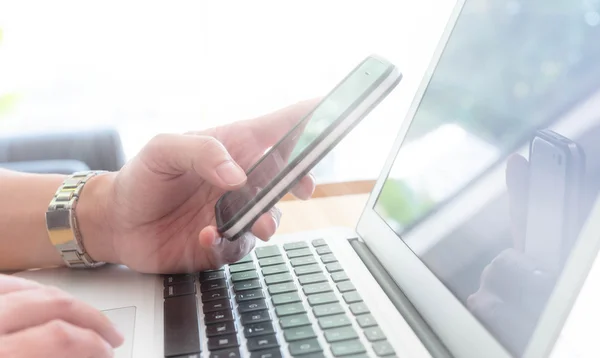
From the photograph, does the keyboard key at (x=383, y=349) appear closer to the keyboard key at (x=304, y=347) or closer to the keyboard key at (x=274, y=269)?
the keyboard key at (x=304, y=347)

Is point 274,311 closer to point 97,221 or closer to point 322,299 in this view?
point 322,299

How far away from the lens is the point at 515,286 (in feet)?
1.21

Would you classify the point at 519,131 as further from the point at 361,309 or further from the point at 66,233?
the point at 66,233

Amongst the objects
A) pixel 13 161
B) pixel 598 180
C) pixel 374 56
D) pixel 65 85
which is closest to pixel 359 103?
pixel 374 56

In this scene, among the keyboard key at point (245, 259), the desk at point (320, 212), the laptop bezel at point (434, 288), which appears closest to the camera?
the laptop bezel at point (434, 288)

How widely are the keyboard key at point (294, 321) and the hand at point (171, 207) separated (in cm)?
10

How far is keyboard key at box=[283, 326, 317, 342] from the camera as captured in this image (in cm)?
41

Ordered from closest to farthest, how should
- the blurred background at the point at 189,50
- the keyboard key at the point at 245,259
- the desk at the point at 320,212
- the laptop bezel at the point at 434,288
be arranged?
1. the laptop bezel at the point at 434,288
2. the keyboard key at the point at 245,259
3. the desk at the point at 320,212
4. the blurred background at the point at 189,50

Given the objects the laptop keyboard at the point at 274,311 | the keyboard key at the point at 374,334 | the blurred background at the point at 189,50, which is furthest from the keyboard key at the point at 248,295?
the blurred background at the point at 189,50

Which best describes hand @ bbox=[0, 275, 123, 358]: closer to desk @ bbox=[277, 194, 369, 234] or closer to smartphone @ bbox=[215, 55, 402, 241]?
smartphone @ bbox=[215, 55, 402, 241]

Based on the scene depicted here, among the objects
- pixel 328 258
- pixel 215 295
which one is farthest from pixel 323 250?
pixel 215 295

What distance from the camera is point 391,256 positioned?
520 mm

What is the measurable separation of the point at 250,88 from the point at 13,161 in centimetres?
55

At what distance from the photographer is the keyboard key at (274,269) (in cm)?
51
